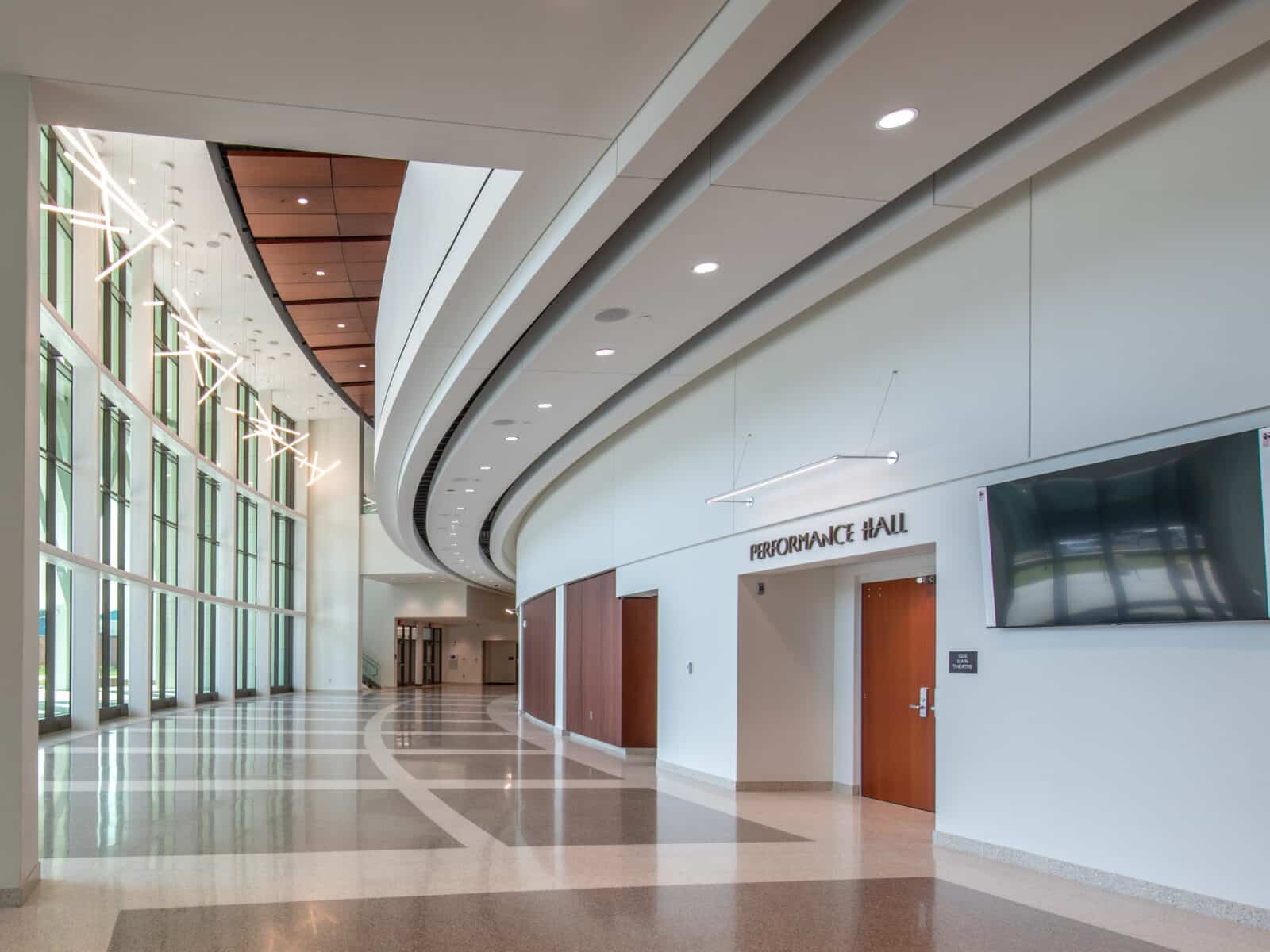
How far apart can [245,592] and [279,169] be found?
815 inches

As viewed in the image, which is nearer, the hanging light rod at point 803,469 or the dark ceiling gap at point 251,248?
the hanging light rod at point 803,469

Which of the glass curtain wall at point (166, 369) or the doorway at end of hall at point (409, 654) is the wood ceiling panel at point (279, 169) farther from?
the doorway at end of hall at point (409, 654)

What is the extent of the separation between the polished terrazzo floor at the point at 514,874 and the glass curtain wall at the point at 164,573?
12.9 meters

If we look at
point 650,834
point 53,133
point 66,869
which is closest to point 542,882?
point 650,834

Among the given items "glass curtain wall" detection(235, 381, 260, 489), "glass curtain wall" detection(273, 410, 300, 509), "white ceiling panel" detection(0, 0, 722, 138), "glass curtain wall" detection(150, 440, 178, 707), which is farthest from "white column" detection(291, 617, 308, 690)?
"white ceiling panel" detection(0, 0, 722, 138)

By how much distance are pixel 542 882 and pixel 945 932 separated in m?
2.25

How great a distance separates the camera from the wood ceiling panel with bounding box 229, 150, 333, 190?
45.9 feet

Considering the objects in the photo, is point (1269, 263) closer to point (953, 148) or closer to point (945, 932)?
point (953, 148)

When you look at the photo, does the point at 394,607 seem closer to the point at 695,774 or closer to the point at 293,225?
the point at 293,225

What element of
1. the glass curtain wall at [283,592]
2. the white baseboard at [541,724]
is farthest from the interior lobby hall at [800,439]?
the glass curtain wall at [283,592]

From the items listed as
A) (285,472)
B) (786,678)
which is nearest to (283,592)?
(285,472)

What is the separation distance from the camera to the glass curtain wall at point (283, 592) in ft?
117

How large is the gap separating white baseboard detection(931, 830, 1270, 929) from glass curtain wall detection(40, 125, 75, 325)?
1388 centimetres

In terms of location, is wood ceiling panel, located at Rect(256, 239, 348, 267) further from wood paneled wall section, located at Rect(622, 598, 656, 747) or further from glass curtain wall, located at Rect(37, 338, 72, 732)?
wood paneled wall section, located at Rect(622, 598, 656, 747)
